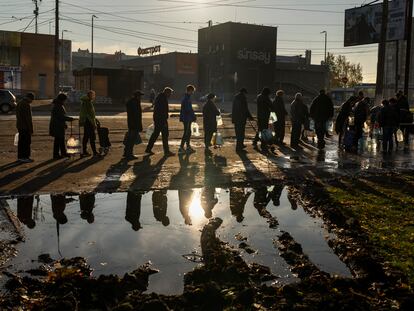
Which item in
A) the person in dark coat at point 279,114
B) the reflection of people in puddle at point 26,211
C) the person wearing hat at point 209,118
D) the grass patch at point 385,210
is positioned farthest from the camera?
the person in dark coat at point 279,114

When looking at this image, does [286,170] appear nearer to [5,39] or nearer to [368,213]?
[368,213]

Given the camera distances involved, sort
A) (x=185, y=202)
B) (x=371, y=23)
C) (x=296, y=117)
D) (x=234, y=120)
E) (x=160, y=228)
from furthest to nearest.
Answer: (x=371, y=23) → (x=296, y=117) → (x=234, y=120) → (x=185, y=202) → (x=160, y=228)

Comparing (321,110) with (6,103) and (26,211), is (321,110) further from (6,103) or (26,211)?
(6,103)

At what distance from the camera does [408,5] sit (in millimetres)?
27969

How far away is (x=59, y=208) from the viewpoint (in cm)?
857

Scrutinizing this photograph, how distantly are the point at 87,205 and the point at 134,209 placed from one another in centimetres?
79

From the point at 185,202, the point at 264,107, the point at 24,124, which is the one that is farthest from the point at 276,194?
the point at 264,107

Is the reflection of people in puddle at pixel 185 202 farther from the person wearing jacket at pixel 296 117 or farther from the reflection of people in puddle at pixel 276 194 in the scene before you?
the person wearing jacket at pixel 296 117

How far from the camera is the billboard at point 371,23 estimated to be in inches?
1120

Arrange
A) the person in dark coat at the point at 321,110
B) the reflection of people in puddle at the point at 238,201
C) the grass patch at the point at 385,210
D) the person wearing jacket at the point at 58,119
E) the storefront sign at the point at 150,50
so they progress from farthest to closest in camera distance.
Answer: the storefront sign at the point at 150,50, the person in dark coat at the point at 321,110, the person wearing jacket at the point at 58,119, the reflection of people in puddle at the point at 238,201, the grass patch at the point at 385,210

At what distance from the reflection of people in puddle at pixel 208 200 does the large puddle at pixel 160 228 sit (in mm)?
16

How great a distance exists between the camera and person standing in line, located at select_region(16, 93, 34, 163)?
13.0 meters

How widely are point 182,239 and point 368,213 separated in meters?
2.98

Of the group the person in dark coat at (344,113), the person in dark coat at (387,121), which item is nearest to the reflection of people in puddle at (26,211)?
the person in dark coat at (387,121)
